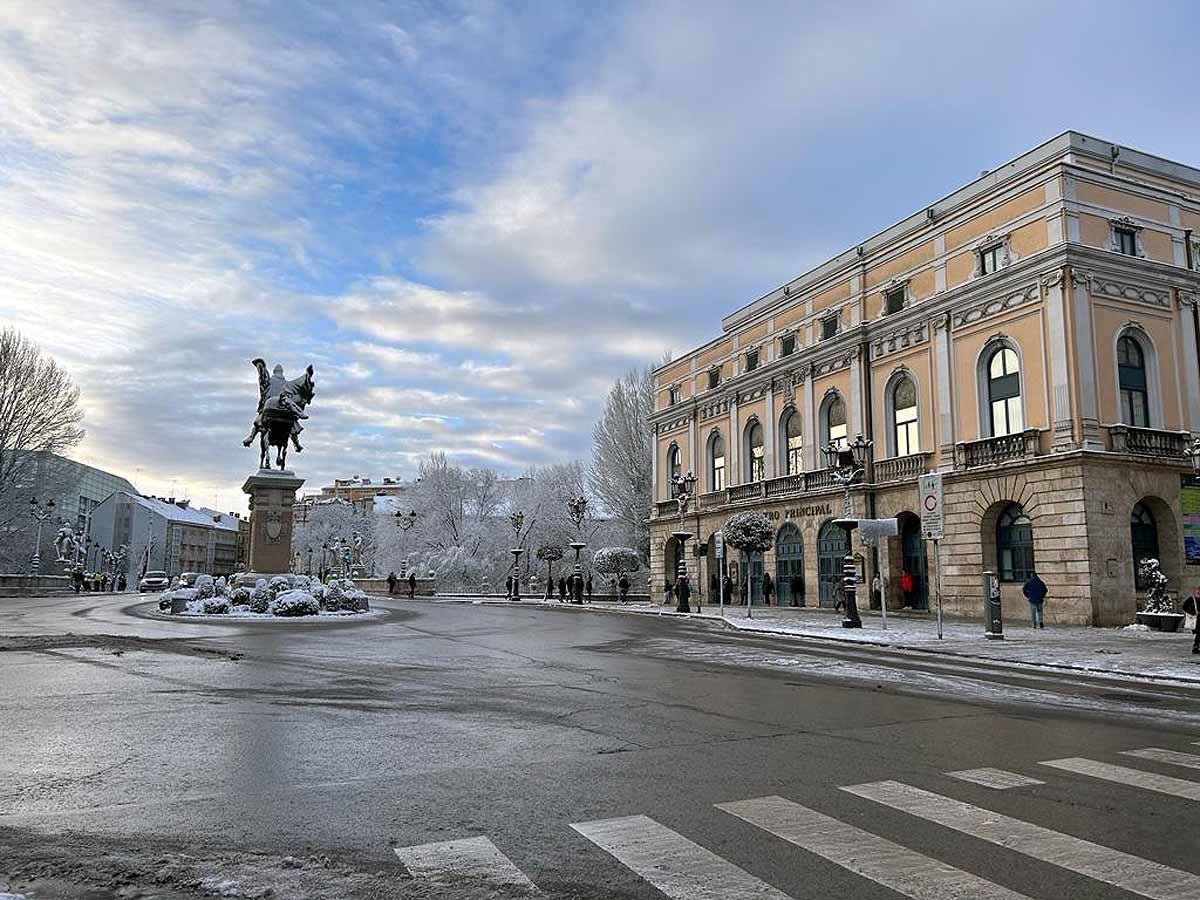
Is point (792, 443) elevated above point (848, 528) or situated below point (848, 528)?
above

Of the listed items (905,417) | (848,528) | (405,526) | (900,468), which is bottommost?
(848,528)

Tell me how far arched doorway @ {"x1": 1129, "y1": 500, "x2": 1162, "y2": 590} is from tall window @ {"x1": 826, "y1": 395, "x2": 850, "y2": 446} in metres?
12.6

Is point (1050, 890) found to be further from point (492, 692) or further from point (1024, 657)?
point (1024, 657)

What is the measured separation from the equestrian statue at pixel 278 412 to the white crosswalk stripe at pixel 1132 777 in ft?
91.6

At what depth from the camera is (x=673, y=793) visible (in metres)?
5.92

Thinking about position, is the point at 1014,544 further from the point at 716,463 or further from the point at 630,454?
the point at 630,454

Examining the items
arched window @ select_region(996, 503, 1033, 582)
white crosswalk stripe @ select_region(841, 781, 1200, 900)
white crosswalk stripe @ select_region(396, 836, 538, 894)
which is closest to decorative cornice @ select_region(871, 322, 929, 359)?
arched window @ select_region(996, 503, 1033, 582)

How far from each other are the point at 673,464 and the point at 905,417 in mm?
19909

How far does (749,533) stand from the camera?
3681cm

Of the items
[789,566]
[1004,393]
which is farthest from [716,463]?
[1004,393]

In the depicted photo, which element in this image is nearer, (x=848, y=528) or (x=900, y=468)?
(x=848, y=528)

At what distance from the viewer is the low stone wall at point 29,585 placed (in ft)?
175

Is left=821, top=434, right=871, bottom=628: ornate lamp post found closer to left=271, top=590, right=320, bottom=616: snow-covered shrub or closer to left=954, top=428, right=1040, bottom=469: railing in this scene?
left=954, top=428, right=1040, bottom=469: railing

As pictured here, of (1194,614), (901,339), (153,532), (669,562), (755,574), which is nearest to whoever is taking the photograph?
(1194,614)
